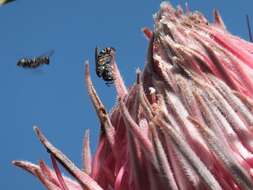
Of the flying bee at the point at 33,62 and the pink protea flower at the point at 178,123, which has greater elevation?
the flying bee at the point at 33,62

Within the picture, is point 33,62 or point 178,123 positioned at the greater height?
point 33,62

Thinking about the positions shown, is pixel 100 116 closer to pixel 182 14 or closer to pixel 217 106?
pixel 217 106

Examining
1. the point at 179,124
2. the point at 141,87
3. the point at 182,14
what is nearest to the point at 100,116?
the point at 141,87

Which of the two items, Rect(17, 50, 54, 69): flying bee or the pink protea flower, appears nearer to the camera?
the pink protea flower

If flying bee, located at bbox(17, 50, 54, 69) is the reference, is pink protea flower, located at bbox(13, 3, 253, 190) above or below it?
below

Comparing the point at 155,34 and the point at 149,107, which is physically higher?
the point at 155,34

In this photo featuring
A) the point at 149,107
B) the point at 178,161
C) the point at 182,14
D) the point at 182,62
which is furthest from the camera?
the point at 182,14

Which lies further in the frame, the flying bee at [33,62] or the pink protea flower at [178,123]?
the flying bee at [33,62]

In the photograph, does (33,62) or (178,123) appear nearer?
(178,123)
